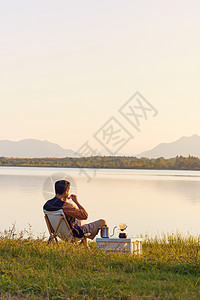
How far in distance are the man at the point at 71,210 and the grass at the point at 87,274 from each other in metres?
0.51

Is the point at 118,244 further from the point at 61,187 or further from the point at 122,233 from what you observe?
the point at 61,187

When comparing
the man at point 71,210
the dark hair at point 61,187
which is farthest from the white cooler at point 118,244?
the dark hair at point 61,187

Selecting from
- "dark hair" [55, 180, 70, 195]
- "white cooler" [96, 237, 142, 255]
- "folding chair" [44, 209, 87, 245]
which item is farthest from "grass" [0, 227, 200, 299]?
"dark hair" [55, 180, 70, 195]

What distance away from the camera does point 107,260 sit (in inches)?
218

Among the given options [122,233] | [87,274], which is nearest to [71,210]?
[122,233]

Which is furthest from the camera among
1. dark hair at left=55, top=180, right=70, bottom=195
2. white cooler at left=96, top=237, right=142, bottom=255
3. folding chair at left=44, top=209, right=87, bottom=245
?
dark hair at left=55, top=180, right=70, bottom=195

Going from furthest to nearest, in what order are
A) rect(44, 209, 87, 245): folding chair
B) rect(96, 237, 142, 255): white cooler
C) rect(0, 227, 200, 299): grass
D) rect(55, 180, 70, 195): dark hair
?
rect(55, 180, 70, 195): dark hair
rect(44, 209, 87, 245): folding chair
rect(96, 237, 142, 255): white cooler
rect(0, 227, 200, 299): grass

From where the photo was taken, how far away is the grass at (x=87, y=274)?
4.23m

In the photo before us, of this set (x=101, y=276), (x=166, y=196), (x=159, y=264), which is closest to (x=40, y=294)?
(x=101, y=276)

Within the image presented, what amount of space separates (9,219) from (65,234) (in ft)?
27.6

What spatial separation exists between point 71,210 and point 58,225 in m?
0.27

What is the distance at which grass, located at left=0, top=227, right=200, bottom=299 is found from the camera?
423cm

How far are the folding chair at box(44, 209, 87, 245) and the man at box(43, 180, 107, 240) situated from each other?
0.19 ft

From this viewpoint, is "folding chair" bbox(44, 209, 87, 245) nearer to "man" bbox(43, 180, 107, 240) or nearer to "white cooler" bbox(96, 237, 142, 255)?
"man" bbox(43, 180, 107, 240)
